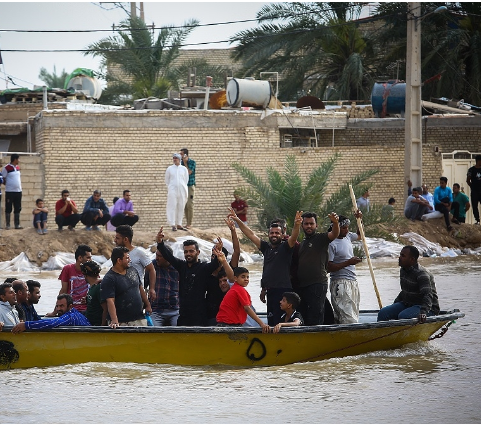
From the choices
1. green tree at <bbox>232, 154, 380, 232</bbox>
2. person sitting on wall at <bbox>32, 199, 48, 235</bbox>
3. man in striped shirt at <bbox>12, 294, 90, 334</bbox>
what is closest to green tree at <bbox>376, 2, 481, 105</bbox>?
green tree at <bbox>232, 154, 380, 232</bbox>

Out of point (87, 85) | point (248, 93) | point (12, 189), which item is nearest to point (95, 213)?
point (12, 189)

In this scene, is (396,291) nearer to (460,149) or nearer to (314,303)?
(314,303)

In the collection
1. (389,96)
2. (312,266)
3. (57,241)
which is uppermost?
(389,96)

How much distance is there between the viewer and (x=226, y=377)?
9734 mm

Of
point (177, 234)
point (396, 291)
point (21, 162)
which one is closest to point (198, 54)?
point (21, 162)

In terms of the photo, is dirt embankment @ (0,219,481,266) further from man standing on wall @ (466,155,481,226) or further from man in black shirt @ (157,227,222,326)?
man in black shirt @ (157,227,222,326)

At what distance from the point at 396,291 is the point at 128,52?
20.1 m

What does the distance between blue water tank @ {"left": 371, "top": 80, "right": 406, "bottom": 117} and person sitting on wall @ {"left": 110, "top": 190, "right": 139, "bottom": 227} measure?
11.1m

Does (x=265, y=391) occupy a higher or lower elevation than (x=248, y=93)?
lower

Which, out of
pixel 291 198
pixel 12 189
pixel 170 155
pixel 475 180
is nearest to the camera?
pixel 12 189

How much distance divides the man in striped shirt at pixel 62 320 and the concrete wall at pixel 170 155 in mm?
15154

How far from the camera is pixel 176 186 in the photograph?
66.1ft

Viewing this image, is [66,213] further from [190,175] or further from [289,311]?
[289,311]

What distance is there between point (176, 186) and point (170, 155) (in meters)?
6.12
